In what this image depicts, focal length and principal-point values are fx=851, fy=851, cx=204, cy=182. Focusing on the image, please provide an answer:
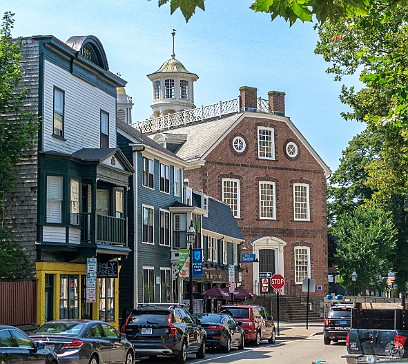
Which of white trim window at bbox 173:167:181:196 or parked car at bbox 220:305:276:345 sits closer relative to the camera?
parked car at bbox 220:305:276:345

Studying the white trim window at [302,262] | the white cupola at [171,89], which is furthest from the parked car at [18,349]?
the white cupola at [171,89]

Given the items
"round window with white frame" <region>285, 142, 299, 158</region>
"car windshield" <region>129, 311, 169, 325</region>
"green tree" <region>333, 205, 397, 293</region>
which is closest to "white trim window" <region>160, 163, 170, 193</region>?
"car windshield" <region>129, 311, 169, 325</region>

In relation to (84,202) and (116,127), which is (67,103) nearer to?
(84,202)

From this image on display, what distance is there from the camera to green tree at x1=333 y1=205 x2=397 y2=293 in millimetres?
70500

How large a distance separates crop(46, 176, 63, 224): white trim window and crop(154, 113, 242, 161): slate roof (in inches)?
1211

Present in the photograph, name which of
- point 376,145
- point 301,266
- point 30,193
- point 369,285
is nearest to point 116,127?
point 30,193

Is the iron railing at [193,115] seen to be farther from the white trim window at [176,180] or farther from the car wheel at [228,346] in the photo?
the car wheel at [228,346]

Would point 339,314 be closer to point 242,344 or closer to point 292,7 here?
Answer: point 242,344

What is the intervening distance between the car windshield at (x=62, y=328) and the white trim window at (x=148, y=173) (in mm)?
21738

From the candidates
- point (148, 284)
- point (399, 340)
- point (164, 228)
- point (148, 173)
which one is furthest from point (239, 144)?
point (399, 340)

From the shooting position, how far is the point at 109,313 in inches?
1406

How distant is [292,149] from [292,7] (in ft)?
197

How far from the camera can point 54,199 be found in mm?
30641

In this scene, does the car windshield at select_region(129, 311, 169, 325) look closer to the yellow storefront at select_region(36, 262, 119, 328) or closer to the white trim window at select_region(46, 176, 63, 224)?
the yellow storefront at select_region(36, 262, 119, 328)
